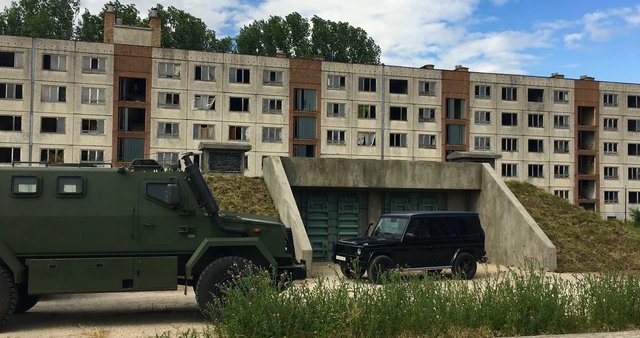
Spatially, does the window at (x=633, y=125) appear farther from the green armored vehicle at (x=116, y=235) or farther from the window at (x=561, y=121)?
the green armored vehicle at (x=116, y=235)

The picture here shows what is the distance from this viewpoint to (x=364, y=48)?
86.7 meters

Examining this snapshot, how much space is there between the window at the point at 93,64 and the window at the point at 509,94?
40875mm

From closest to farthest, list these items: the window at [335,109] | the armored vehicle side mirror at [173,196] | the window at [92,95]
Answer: the armored vehicle side mirror at [173,196], the window at [92,95], the window at [335,109]

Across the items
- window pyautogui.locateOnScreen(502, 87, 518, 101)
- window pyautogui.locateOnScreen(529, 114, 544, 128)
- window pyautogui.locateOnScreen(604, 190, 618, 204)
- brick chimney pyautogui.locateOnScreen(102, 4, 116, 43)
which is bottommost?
window pyautogui.locateOnScreen(604, 190, 618, 204)

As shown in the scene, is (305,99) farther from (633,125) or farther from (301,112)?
(633,125)

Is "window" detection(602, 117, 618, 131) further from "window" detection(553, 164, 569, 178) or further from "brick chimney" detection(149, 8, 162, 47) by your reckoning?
"brick chimney" detection(149, 8, 162, 47)

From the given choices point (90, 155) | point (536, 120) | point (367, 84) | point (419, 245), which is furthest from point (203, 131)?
point (419, 245)

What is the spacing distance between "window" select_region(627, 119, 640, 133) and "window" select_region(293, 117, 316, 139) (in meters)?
38.1

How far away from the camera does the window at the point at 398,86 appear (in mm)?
59281

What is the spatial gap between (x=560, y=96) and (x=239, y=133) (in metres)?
36.3

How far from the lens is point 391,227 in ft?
53.8

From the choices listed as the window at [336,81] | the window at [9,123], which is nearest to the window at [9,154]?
the window at [9,123]

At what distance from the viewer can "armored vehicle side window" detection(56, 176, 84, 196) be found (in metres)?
9.89

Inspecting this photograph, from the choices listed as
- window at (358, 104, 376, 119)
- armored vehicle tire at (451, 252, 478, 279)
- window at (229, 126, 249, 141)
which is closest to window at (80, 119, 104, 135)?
window at (229, 126, 249, 141)
